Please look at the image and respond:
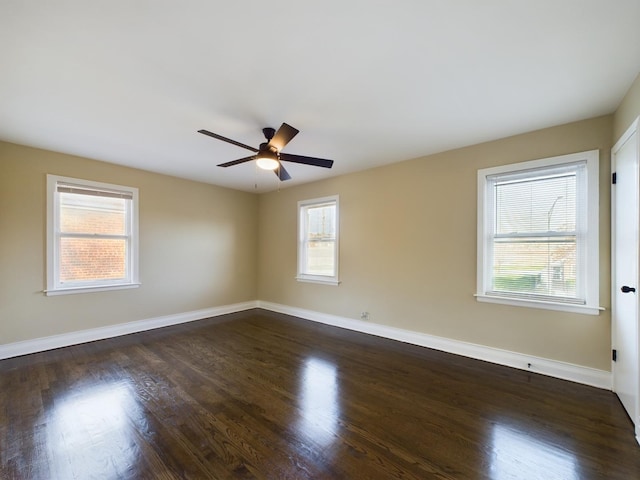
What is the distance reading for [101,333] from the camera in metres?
4.06

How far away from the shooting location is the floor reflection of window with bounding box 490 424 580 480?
64.9 inches

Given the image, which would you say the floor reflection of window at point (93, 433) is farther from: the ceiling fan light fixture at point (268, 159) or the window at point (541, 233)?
the window at point (541, 233)

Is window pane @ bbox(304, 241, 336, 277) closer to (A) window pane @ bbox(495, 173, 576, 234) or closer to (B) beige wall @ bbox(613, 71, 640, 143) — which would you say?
(A) window pane @ bbox(495, 173, 576, 234)

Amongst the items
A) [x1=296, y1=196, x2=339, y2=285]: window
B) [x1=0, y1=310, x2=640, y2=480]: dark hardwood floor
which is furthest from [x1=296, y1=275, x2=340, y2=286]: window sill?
[x1=0, y1=310, x2=640, y2=480]: dark hardwood floor

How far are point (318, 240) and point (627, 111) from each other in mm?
4026

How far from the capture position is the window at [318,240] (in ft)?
16.3

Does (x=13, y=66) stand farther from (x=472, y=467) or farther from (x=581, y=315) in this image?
(x=581, y=315)

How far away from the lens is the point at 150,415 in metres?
2.20

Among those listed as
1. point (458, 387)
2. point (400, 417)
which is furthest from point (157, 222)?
point (458, 387)

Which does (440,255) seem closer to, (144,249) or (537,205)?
(537,205)

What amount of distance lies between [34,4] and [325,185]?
391cm

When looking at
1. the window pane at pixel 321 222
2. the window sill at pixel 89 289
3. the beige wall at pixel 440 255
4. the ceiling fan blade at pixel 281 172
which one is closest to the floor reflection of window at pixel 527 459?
the beige wall at pixel 440 255

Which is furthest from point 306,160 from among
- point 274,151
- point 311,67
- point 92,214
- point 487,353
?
point 92,214

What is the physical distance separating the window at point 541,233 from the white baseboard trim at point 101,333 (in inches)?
180
